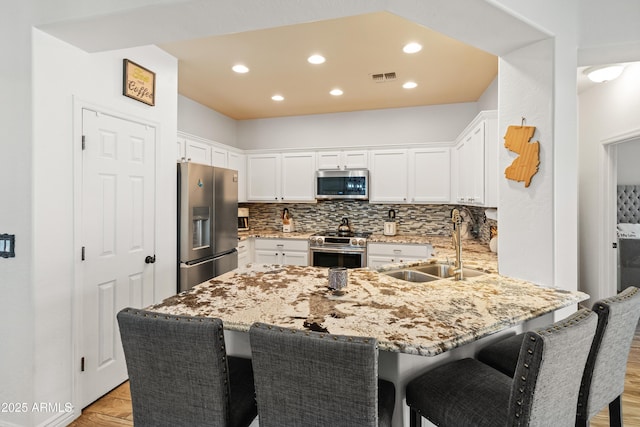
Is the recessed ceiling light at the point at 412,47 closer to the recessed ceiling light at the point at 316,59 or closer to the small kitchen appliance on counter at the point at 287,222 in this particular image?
the recessed ceiling light at the point at 316,59

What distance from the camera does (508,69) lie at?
2.25 meters

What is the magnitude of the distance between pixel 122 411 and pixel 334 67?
326 centimetres

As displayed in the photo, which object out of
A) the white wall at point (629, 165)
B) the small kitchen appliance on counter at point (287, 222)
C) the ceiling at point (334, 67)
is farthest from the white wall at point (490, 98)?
the small kitchen appliance on counter at point (287, 222)

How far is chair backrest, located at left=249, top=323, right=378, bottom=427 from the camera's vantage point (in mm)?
952

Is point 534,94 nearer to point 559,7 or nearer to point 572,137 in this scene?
point 572,137

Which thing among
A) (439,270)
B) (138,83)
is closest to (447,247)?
(439,270)

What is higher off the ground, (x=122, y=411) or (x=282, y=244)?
(x=282, y=244)

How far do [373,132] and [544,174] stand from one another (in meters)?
3.06

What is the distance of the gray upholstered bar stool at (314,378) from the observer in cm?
95

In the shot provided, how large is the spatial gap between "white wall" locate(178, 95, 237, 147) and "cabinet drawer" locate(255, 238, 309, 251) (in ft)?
5.36

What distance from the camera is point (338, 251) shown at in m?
4.39

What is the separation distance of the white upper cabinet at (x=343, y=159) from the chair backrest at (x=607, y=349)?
3520 millimetres

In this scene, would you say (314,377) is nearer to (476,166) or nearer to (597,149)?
(476,166)

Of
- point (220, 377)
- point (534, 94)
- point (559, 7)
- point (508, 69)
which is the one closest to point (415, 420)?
point (220, 377)
